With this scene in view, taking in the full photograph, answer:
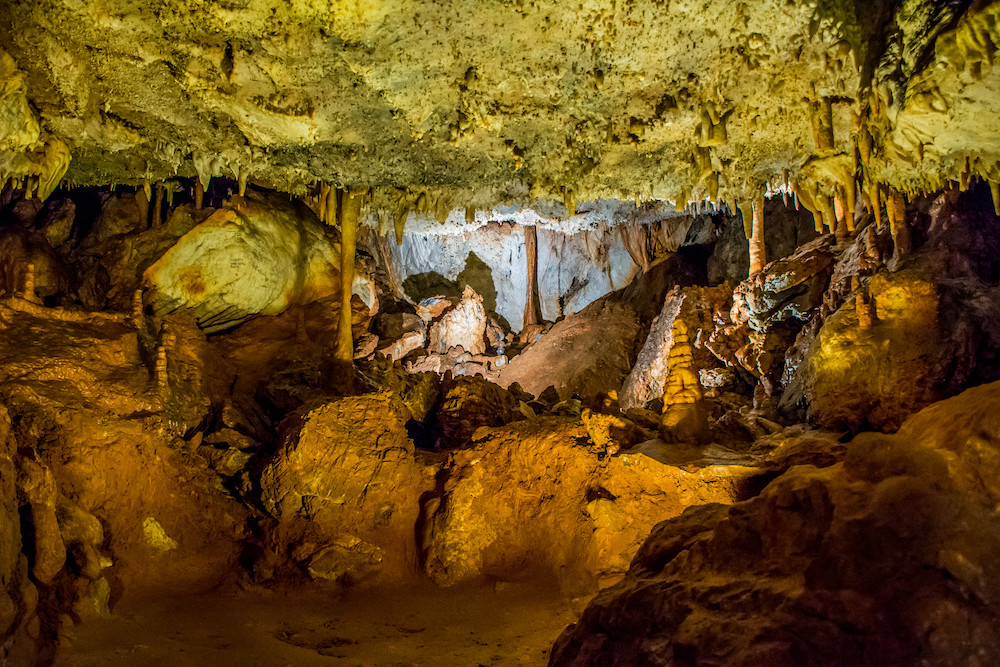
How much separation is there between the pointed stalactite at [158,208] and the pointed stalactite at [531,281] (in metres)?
10.9

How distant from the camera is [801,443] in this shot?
7.59m

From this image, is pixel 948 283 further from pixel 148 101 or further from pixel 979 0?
pixel 148 101

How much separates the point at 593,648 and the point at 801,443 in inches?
214

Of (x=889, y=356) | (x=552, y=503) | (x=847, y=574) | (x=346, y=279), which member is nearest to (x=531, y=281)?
(x=346, y=279)

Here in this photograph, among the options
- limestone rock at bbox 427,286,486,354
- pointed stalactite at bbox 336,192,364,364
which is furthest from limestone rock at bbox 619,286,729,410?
pointed stalactite at bbox 336,192,364,364

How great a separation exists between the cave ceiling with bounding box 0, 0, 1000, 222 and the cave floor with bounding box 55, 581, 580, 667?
5026mm

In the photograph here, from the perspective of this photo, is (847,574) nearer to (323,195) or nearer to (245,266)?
(323,195)

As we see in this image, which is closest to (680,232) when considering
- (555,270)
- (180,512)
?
(555,270)

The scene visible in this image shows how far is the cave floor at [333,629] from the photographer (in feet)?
15.3

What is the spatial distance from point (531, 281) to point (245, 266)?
10.8 metres

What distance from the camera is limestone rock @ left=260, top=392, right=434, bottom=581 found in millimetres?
7117

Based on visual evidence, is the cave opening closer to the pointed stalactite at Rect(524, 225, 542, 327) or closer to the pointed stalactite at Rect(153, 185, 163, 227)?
the pointed stalactite at Rect(153, 185, 163, 227)

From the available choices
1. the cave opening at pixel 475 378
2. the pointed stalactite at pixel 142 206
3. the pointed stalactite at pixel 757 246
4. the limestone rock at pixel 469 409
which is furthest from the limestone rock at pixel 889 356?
the pointed stalactite at pixel 142 206

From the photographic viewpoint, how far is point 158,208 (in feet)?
35.8
